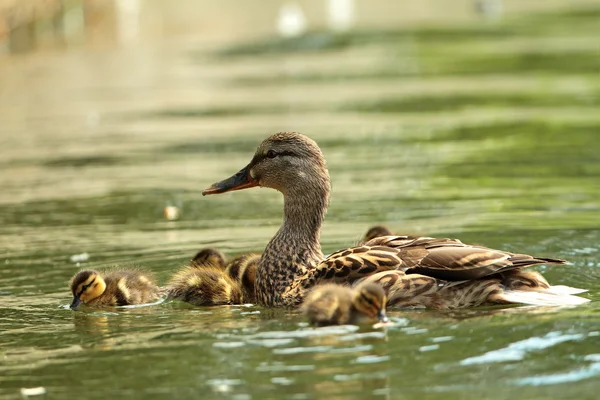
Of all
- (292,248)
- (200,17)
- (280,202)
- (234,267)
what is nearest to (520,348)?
(292,248)

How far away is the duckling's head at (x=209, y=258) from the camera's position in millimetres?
8773

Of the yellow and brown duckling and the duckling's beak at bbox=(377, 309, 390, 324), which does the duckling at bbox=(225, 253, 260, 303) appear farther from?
the duckling's beak at bbox=(377, 309, 390, 324)

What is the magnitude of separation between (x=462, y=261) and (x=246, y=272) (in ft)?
5.49

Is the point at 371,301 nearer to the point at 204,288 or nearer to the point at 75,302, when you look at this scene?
the point at 204,288

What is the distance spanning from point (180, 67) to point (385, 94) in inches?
248

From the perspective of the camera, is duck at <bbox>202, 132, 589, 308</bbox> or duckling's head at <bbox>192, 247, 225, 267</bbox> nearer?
duck at <bbox>202, 132, 589, 308</bbox>

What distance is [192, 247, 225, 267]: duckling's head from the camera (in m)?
8.77

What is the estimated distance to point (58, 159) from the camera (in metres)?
15.4

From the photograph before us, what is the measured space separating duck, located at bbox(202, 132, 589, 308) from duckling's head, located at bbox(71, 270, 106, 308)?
90 cm

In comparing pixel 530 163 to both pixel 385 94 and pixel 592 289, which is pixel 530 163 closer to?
pixel 592 289

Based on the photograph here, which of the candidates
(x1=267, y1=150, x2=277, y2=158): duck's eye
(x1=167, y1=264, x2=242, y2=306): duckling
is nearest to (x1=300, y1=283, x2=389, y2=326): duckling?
(x1=167, y1=264, x2=242, y2=306): duckling

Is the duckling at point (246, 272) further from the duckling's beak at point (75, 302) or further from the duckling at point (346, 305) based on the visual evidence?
the duckling at point (346, 305)

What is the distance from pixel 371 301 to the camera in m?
6.74

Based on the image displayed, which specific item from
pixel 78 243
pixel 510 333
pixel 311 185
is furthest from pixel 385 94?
pixel 510 333
